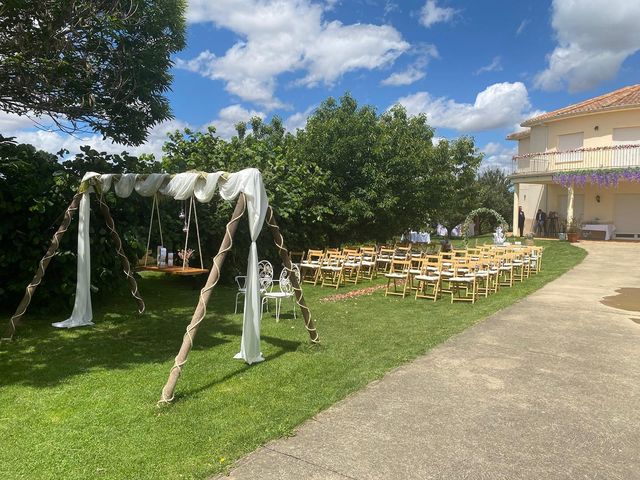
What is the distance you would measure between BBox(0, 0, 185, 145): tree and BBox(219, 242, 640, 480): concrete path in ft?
23.7

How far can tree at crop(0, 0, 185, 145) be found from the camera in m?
8.02

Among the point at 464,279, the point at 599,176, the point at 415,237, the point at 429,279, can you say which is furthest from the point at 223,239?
the point at 599,176

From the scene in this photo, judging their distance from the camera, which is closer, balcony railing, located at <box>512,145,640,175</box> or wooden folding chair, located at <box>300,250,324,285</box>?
wooden folding chair, located at <box>300,250,324,285</box>

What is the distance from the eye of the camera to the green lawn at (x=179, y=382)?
12.1 ft

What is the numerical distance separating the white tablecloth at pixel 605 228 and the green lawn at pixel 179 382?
61.9ft

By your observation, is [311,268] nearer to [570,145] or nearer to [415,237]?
[415,237]

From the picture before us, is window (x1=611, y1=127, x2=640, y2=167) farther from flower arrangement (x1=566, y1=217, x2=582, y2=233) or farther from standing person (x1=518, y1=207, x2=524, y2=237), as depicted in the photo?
standing person (x1=518, y1=207, x2=524, y2=237)

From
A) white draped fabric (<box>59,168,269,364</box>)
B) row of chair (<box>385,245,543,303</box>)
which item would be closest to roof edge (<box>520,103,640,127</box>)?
row of chair (<box>385,245,543,303</box>)

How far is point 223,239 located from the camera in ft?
21.6

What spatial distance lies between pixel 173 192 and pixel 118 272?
11.6 ft

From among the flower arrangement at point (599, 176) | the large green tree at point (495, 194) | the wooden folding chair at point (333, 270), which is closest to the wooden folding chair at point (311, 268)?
the wooden folding chair at point (333, 270)

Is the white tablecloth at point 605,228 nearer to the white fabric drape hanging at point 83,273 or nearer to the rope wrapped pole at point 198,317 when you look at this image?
the rope wrapped pole at point 198,317

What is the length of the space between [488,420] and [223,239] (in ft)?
13.1

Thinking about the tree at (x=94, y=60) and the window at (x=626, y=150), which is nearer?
the tree at (x=94, y=60)
